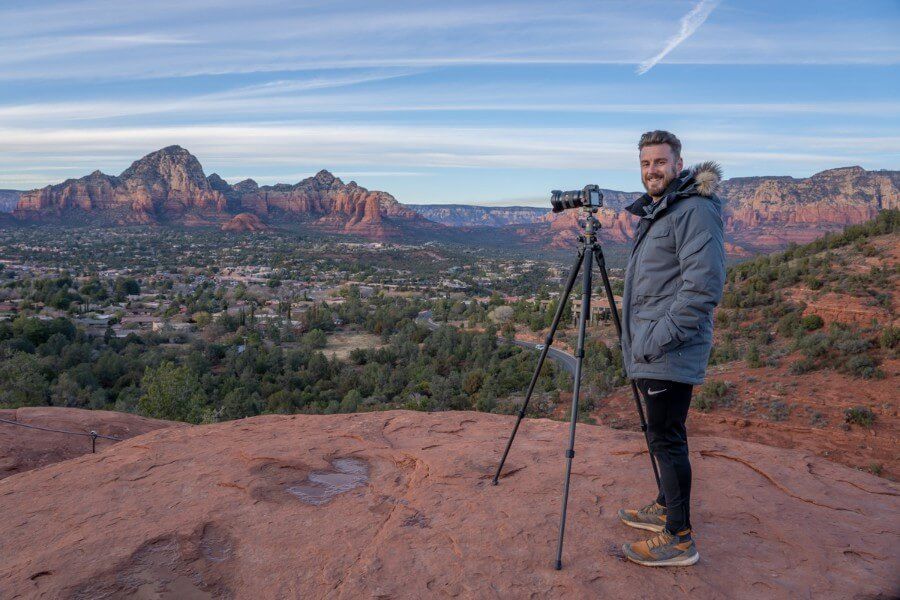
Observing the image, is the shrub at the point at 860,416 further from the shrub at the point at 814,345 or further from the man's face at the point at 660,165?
the man's face at the point at 660,165

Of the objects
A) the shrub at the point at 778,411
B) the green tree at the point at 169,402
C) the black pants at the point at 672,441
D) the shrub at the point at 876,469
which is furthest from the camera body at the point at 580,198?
the green tree at the point at 169,402

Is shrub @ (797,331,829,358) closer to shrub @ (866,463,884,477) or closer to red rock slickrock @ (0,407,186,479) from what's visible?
shrub @ (866,463,884,477)

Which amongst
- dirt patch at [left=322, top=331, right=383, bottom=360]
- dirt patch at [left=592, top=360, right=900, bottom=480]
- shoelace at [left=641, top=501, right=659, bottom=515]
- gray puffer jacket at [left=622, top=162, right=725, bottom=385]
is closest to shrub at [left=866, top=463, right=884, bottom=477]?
dirt patch at [left=592, top=360, right=900, bottom=480]

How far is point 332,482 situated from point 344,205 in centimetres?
14537

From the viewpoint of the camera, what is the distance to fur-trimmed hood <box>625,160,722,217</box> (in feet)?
9.89

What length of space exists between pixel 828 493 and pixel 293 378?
22.7 metres

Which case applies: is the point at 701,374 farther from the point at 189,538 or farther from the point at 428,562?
the point at 189,538

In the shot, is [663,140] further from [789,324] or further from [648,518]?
[789,324]

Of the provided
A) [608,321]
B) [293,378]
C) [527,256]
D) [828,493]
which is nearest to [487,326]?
[608,321]

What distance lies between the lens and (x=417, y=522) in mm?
3586

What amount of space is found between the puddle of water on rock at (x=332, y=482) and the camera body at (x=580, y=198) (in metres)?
2.63

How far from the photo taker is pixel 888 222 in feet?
80.3

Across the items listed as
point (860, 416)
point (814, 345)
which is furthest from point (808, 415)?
point (814, 345)

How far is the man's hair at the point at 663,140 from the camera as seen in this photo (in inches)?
126
